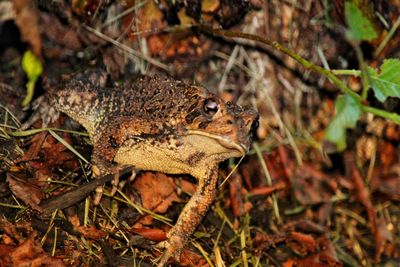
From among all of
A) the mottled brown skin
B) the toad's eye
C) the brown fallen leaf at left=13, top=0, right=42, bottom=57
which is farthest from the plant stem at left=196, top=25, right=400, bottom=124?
the brown fallen leaf at left=13, top=0, right=42, bottom=57

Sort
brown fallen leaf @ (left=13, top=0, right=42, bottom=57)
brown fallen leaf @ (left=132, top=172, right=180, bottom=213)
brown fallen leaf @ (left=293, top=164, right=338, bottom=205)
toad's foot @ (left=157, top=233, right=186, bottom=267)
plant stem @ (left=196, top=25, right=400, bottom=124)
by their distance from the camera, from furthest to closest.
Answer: brown fallen leaf @ (left=293, top=164, right=338, bottom=205) < brown fallen leaf @ (left=132, top=172, right=180, bottom=213) < toad's foot @ (left=157, top=233, right=186, bottom=267) < plant stem @ (left=196, top=25, right=400, bottom=124) < brown fallen leaf @ (left=13, top=0, right=42, bottom=57)

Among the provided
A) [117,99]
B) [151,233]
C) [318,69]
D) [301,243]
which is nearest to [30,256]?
[151,233]

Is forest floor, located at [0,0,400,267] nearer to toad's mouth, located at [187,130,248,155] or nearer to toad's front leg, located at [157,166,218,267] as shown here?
toad's front leg, located at [157,166,218,267]

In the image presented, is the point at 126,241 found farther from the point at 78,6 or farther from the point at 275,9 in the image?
the point at 275,9

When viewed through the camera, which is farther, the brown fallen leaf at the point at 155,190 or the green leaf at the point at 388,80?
the brown fallen leaf at the point at 155,190

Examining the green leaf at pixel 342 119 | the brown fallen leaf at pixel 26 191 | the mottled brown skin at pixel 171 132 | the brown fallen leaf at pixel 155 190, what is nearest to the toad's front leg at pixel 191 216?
the mottled brown skin at pixel 171 132

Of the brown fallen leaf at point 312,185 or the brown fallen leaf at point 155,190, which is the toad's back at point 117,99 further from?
the brown fallen leaf at point 312,185

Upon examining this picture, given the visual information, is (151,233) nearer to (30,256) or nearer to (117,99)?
(30,256)
